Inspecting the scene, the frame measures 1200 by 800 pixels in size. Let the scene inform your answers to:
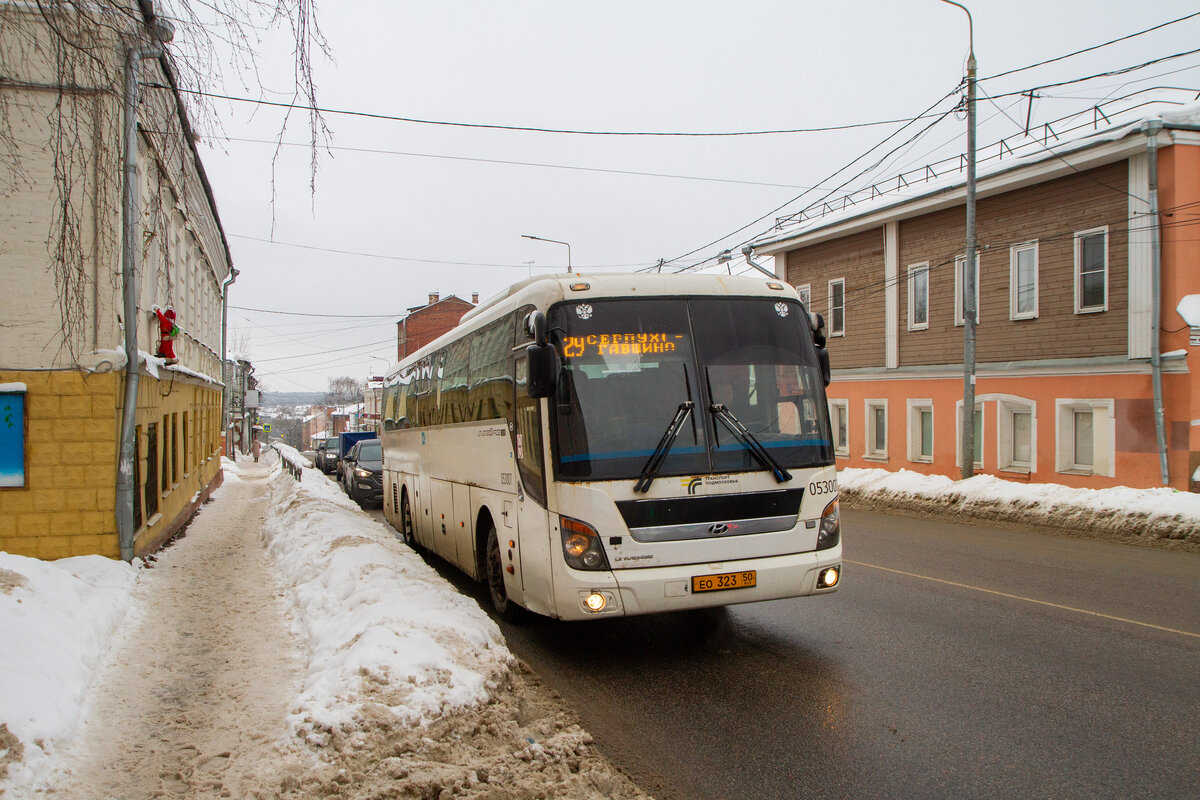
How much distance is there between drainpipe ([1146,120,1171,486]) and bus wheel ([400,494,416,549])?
13.4 meters

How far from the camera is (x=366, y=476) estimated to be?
22938 millimetres

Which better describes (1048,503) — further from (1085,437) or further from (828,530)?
(828,530)

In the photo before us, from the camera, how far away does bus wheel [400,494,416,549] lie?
43.7 feet

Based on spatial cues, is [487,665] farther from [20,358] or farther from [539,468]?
[20,358]

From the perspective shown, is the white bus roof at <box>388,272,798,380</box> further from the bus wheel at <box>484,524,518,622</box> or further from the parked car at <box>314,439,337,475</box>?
the parked car at <box>314,439,337,475</box>

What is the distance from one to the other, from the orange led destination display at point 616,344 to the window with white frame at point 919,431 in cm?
1760

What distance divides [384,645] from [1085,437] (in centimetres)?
1660

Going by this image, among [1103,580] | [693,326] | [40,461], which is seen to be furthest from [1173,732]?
[40,461]

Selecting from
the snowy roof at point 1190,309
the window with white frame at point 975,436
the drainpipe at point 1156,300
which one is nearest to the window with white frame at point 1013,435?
the window with white frame at point 975,436

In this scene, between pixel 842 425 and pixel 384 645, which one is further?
pixel 842 425

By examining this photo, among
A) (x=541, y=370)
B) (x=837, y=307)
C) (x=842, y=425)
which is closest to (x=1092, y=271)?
(x=837, y=307)

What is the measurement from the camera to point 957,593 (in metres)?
8.66

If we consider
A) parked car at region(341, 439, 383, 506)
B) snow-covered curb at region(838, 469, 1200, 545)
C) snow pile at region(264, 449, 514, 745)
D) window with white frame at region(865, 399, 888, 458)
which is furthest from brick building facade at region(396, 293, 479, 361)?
snow pile at region(264, 449, 514, 745)

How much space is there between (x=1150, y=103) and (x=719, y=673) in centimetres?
1679
